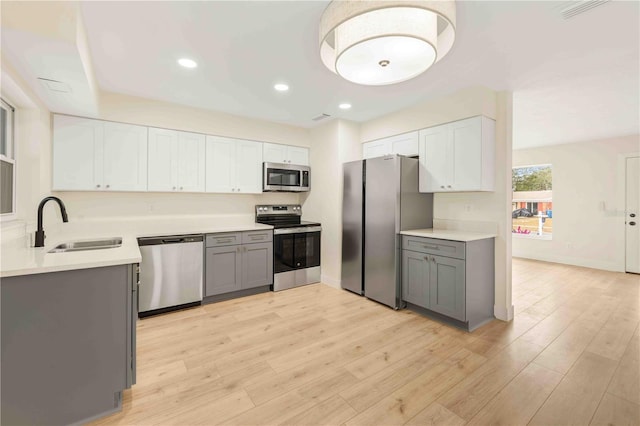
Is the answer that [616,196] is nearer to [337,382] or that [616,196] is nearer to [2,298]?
[337,382]

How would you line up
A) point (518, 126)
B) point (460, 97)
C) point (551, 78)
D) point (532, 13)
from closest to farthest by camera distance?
point (532, 13) → point (551, 78) → point (460, 97) → point (518, 126)

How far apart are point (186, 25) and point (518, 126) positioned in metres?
5.03

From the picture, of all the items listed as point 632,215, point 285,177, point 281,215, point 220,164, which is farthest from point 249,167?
point 632,215

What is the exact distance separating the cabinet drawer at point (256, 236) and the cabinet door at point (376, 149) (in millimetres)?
1973

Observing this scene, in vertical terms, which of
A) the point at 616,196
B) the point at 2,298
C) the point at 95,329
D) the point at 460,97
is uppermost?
the point at 460,97

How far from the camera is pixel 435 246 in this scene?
122 inches

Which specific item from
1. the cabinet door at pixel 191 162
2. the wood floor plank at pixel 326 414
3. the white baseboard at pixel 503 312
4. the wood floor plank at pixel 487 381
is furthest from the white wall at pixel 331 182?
the wood floor plank at pixel 326 414

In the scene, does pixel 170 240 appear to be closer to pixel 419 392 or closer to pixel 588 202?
pixel 419 392

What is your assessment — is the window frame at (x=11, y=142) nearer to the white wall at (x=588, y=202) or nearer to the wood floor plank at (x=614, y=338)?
the wood floor plank at (x=614, y=338)

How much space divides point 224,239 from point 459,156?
121 inches

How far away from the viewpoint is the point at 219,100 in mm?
3580

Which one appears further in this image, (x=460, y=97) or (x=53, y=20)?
(x=460, y=97)

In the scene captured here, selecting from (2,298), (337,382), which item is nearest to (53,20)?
(2,298)

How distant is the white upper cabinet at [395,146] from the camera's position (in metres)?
3.78
